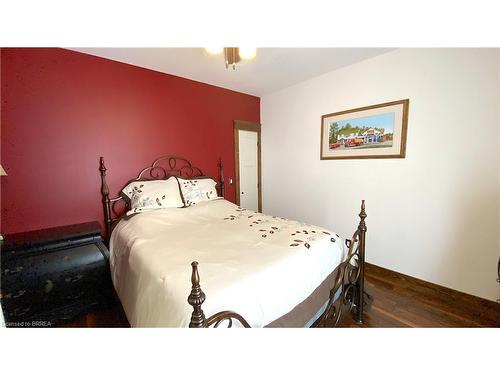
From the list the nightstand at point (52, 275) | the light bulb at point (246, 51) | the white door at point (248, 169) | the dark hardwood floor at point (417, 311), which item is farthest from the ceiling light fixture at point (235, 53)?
the dark hardwood floor at point (417, 311)

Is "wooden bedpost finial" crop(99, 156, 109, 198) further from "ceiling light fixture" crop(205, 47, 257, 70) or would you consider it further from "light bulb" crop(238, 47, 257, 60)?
"light bulb" crop(238, 47, 257, 60)

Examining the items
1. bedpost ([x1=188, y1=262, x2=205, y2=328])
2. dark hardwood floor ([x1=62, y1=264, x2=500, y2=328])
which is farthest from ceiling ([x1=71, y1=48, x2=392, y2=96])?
dark hardwood floor ([x1=62, y1=264, x2=500, y2=328])

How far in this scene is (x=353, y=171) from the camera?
249 cm

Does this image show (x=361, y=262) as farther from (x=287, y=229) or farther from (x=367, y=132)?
(x=367, y=132)

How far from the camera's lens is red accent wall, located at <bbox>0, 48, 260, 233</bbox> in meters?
1.73

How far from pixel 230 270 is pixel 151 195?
1487 mm

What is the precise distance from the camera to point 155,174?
2.54 meters

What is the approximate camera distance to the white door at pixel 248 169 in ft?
11.2

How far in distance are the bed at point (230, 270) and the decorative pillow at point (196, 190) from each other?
30 cm

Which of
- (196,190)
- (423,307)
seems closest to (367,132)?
(423,307)
